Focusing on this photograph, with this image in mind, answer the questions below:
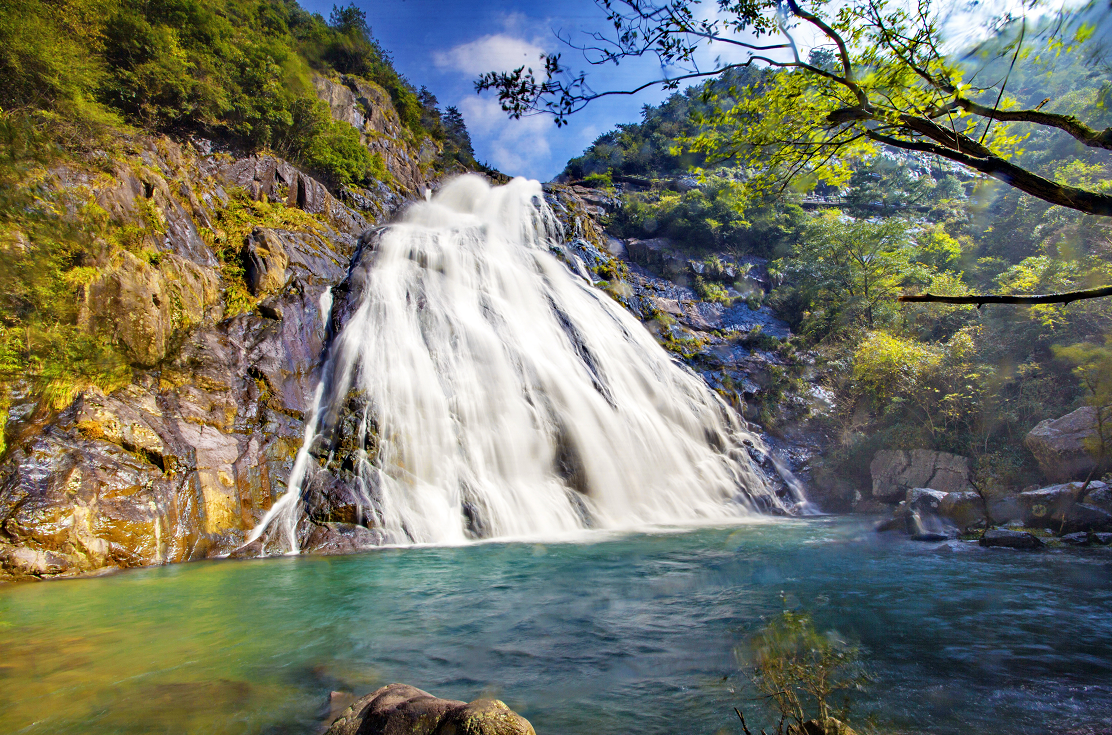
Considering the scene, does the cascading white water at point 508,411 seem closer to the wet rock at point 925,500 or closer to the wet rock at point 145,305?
the wet rock at point 145,305

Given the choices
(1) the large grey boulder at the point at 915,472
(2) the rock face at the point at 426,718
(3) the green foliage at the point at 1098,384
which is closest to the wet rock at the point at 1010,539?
(3) the green foliage at the point at 1098,384

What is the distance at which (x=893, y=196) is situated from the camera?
34.2 metres

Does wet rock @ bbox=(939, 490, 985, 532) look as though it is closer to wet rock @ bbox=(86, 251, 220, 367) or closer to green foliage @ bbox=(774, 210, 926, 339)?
green foliage @ bbox=(774, 210, 926, 339)

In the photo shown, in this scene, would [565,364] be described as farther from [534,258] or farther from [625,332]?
[534,258]

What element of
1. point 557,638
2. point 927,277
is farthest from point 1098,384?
point 557,638

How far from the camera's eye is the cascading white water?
34.7 ft

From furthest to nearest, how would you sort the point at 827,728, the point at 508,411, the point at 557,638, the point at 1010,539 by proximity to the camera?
the point at 508,411 → the point at 1010,539 → the point at 557,638 → the point at 827,728

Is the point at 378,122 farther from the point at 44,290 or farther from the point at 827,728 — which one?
the point at 827,728

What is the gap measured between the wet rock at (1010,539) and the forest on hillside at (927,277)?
3.92 m

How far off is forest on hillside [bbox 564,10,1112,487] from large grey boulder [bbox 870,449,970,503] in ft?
1.21

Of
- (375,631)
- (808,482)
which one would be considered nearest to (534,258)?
(808,482)

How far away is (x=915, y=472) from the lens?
548 inches

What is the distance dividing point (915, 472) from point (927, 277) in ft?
36.1

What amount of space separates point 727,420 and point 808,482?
9.89 feet
